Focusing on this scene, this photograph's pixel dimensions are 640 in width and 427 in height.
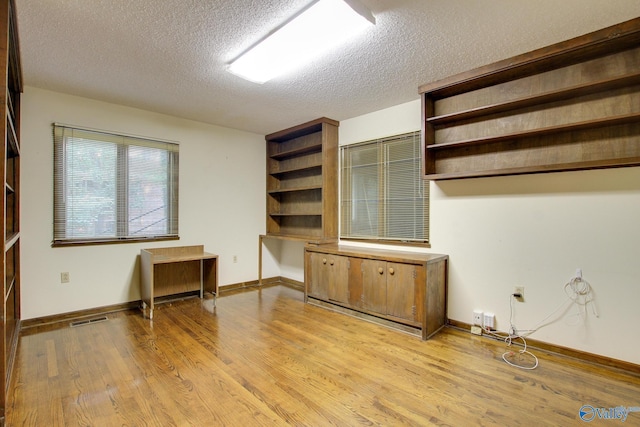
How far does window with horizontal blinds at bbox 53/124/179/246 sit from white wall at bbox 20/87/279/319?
9cm

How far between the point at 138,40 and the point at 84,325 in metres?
2.80

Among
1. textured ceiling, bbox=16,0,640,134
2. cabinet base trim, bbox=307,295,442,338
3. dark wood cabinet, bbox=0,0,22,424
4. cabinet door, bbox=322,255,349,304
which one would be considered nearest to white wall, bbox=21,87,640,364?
dark wood cabinet, bbox=0,0,22,424

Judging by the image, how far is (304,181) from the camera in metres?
4.82

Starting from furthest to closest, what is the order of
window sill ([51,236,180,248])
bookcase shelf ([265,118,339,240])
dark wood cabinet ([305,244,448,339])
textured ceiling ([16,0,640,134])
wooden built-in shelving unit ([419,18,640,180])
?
bookcase shelf ([265,118,339,240]), window sill ([51,236,180,248]), dark wood cabinet ([305,244,448,339]), wooden built-in shelving unit ([419,18,640,180]), textured ceiling ([16,0,640,134])

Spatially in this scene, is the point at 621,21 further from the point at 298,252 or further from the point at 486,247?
the point at 298,252

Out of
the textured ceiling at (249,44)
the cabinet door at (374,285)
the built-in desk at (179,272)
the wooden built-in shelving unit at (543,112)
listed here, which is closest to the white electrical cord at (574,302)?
the wooden built-in shelving unit at (543,112)

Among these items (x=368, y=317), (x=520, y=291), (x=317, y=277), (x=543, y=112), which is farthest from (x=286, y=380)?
(x=543, y=112)

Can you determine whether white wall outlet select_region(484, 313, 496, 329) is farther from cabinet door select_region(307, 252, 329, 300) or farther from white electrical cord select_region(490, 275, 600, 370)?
cabinet door select_region(307, 252, 329, 300)

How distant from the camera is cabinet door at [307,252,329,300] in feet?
12.4

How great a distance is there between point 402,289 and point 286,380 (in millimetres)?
1404

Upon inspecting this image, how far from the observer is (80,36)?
7.34ft

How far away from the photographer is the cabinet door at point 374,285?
125 inches

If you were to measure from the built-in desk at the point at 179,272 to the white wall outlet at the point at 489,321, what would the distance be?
3.02 m

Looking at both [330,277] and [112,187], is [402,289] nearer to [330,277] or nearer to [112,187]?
[330,277]
